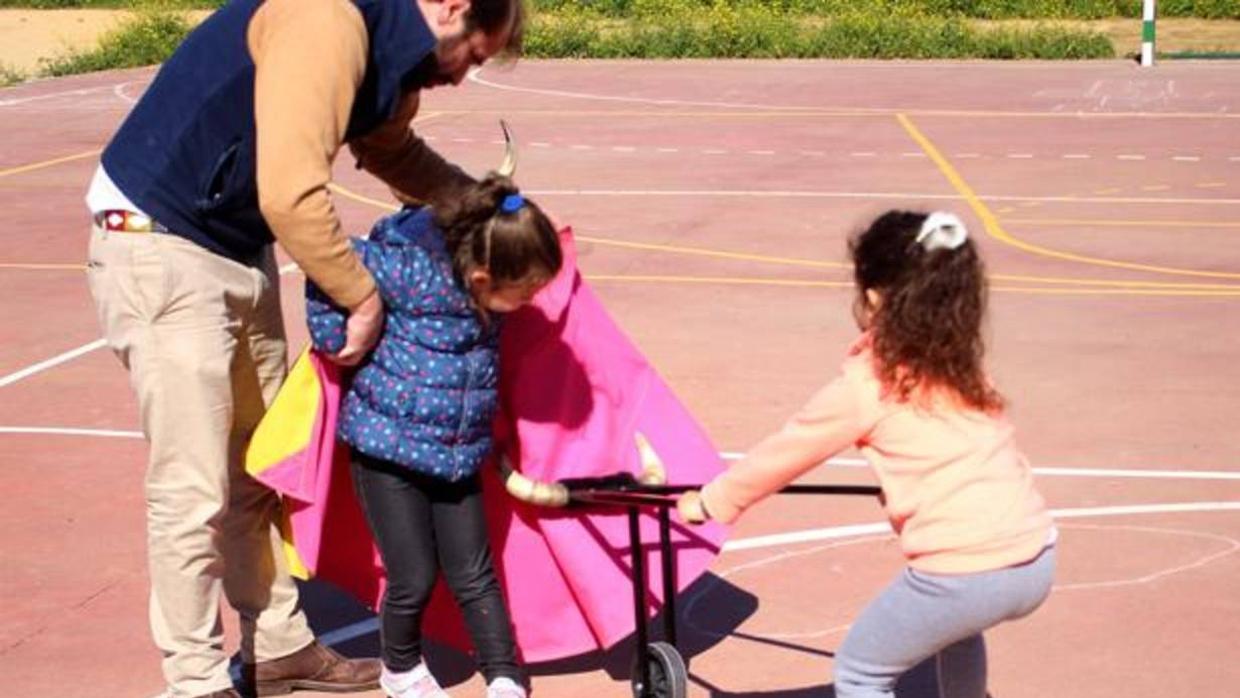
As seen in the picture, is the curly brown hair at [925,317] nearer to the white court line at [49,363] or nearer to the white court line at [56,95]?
the white court line at [49,363]

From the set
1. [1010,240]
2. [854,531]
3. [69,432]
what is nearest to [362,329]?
[854,531]

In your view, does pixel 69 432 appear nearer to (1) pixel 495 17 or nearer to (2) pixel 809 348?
(2) pixel 809 348

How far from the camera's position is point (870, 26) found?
1449 inches

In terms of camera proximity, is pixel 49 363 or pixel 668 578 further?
pixel 49 363

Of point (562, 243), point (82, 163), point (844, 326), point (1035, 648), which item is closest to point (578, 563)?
point (562, 243)

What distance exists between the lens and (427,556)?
18.4 feet

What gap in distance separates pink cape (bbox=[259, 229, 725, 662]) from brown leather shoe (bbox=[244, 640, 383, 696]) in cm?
20

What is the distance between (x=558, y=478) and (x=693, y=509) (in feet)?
3.77

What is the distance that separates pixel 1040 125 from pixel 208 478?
19.7 meters

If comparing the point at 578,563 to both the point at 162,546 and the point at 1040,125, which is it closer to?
the point at 162,546

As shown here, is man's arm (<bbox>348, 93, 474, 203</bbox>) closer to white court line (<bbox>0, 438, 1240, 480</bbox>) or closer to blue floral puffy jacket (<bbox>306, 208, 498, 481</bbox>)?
blue floral puffy jacket (<bbox>306, 208, 498, 481</bbox>)

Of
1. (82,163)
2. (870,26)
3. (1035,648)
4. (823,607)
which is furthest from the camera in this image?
(870,26)

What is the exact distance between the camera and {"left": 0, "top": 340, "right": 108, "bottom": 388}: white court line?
1061 centimetres

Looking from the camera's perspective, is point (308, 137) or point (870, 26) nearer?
point (308, 137)
